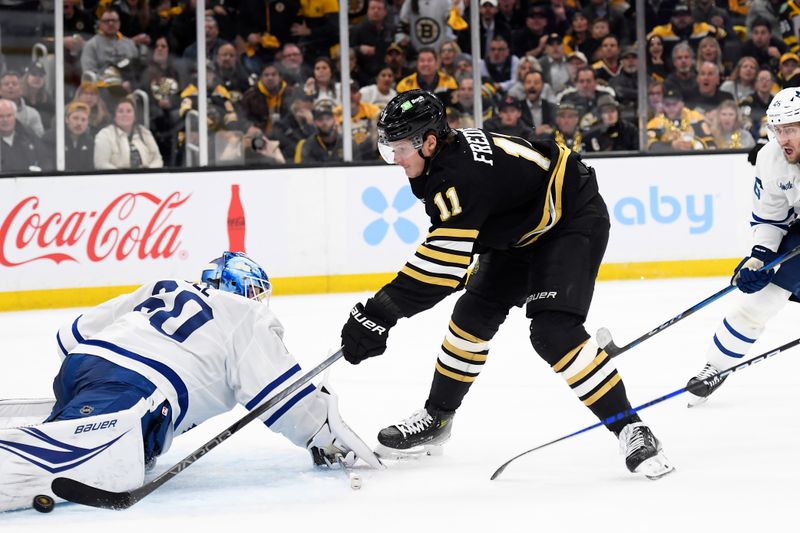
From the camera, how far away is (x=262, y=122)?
25.0ft

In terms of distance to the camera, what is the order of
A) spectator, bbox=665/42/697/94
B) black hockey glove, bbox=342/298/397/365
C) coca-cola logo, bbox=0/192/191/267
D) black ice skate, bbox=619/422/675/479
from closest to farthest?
black hockey glove, bbox=342/298/397/365
black ice skate, bbox=619/422/675/479
coca-cola logo, bbox=0/192/191/267
spectator, bbox=665/42/697/94

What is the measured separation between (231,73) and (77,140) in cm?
113

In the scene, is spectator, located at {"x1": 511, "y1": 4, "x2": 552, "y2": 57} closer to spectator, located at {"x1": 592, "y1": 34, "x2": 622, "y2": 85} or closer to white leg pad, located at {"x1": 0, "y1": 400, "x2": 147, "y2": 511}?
spectator, located at {"x1": 592, "y1": 34, "x2": 622, "y2": 85}

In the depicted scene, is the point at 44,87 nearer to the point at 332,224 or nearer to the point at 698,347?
the point at 332,224

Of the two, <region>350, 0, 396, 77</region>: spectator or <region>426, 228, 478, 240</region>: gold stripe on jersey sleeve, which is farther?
<region>350, 0, 396, 77</region>: spectator

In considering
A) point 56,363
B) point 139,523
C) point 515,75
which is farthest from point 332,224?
point 139,523

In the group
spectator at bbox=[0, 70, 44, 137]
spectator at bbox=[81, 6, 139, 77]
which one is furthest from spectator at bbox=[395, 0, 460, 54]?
spectator at bbox=[0, 70, 44, 137]

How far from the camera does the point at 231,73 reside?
7582 millimetres

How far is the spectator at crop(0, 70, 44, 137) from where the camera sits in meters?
7.02

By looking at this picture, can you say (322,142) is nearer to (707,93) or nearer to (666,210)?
(666,210)

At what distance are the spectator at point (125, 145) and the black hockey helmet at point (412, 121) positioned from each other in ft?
14.7

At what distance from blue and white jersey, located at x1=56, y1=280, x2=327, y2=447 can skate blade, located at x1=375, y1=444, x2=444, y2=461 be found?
0.40m

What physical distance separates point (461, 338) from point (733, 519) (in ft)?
3.26

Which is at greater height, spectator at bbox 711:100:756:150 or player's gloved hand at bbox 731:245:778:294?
spectator at bbox 711:100:756:150
